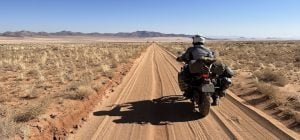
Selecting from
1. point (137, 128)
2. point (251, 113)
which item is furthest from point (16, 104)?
point (251, 113)

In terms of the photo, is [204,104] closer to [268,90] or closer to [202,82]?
[202,82]

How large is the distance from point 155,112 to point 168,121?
3.49 feet

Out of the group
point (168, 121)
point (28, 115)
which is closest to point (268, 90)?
point (168, 121)

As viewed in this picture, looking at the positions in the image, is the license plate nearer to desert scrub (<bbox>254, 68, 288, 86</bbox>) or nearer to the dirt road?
the dirt road

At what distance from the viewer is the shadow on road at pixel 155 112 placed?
9180 mm

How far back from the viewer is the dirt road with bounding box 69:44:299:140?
781 cm

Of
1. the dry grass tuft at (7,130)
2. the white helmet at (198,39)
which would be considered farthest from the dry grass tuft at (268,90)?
the dry grass tuft at (7,130)

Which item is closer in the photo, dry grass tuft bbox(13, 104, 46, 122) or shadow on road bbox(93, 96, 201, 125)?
dry grass tuft bbox(13, 104, 46, 122)

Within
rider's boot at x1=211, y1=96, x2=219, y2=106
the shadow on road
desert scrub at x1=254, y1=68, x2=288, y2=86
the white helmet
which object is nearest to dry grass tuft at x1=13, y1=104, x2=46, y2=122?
the shadow on road

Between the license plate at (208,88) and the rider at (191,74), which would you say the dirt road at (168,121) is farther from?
the license plate at (208,88)

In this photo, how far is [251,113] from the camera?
390 inches

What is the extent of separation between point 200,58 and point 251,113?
2034 millimetres

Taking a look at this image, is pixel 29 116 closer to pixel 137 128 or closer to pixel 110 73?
pixel 137 128

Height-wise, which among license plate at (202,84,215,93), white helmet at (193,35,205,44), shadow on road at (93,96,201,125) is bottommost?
shadow on road at (93,96,201,125)
